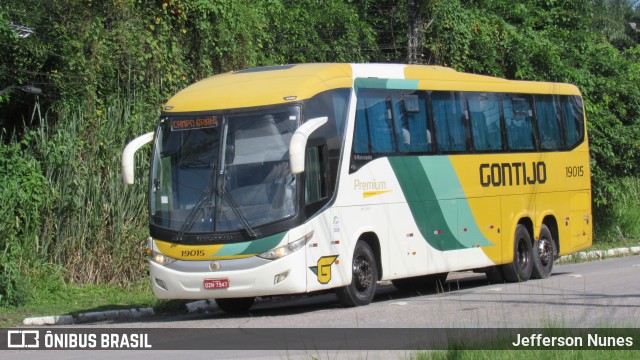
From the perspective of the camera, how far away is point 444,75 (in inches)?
726

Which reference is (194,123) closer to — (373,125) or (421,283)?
(373,125)

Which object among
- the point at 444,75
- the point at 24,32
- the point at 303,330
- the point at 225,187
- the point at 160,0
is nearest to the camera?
the point at 303,330

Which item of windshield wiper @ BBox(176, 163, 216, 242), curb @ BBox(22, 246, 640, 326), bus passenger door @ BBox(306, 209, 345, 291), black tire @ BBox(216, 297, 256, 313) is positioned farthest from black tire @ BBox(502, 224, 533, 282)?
windshield wiper @ BBox(176, 163, 216, 242)

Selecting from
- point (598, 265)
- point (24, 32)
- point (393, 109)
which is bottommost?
point (598, 265)

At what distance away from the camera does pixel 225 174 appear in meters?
14.5

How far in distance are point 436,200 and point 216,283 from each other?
502cm

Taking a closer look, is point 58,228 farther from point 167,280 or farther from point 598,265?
point 598,265

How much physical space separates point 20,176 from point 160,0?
18.6 ft

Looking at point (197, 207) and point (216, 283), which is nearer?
point (216, 283)

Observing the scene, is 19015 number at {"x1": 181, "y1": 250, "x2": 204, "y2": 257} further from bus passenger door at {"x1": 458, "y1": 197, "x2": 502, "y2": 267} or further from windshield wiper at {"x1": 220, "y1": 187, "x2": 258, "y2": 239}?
bus passenger door at {"x1": 458, "y1": 197, "x2": 502, "y2": 267}

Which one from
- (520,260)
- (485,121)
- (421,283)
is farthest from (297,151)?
(520,260)

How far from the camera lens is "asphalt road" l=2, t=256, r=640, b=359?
11250 millimetres

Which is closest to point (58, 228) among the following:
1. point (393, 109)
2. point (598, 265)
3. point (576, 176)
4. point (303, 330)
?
point (393, 109)

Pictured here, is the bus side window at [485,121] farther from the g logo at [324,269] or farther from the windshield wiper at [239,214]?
the windshield wiper at [239,214]
